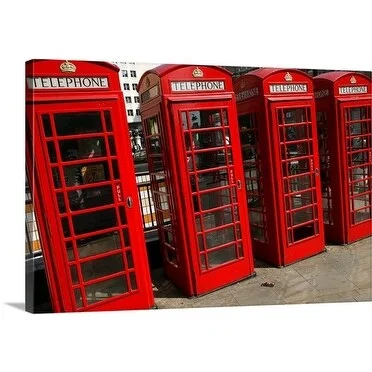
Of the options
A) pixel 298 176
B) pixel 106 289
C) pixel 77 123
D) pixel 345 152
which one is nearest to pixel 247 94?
pixel 298 176

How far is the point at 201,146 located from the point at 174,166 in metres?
0.39

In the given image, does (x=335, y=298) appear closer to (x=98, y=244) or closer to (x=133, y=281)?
(x=133, y=281)

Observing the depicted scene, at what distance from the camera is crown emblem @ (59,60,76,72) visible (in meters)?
2.52

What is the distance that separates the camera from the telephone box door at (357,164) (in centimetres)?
431

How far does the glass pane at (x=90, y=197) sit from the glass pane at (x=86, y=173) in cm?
8

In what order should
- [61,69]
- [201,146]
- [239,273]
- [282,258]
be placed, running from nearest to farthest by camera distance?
[61,69] → [201,146] → [239,273] → [282,258]

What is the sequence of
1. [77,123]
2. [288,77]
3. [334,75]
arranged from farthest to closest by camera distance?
[334,75] < [288,77] < [77,123]

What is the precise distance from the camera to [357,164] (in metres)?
4.54

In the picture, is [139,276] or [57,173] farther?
[139,276]

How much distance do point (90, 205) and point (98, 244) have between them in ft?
1.21

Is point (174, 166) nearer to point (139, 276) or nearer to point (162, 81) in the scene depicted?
point (162, 81)

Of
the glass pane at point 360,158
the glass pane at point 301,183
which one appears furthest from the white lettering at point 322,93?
the glass pane at point 301,183

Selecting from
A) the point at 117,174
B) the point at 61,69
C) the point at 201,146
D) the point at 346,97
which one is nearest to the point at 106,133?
the point at 117,174

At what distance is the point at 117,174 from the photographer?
2.82 m
